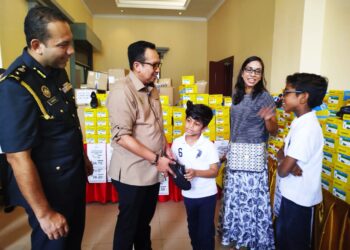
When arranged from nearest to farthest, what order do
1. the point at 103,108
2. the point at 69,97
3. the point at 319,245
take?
the point at 69,97, the point at 319,245, the point at 103,108

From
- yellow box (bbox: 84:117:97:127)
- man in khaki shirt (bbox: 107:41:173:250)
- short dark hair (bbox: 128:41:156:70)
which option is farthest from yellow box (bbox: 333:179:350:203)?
yellow box (bbox: 84:117:97:127)

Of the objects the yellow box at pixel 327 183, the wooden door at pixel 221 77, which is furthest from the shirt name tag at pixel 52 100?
the wooden door at pixel 221 77

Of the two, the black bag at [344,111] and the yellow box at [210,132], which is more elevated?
the black bag at [344,111]

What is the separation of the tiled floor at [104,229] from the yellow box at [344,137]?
3.78 feet

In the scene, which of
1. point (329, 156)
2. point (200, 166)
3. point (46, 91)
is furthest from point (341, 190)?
point (46, 91)

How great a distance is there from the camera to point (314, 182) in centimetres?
124

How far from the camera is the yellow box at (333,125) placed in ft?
4.63

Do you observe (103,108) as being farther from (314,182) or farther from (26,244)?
(314,182)

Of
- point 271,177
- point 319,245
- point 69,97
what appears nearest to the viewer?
point 69,97

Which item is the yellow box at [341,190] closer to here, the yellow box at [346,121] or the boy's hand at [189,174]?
the yellow box at [346,121]

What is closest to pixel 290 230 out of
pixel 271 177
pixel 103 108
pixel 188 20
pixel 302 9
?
pixel 271 177

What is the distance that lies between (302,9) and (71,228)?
2.74m

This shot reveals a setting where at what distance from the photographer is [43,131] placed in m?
0.89

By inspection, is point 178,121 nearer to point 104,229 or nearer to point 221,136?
point 221,136
